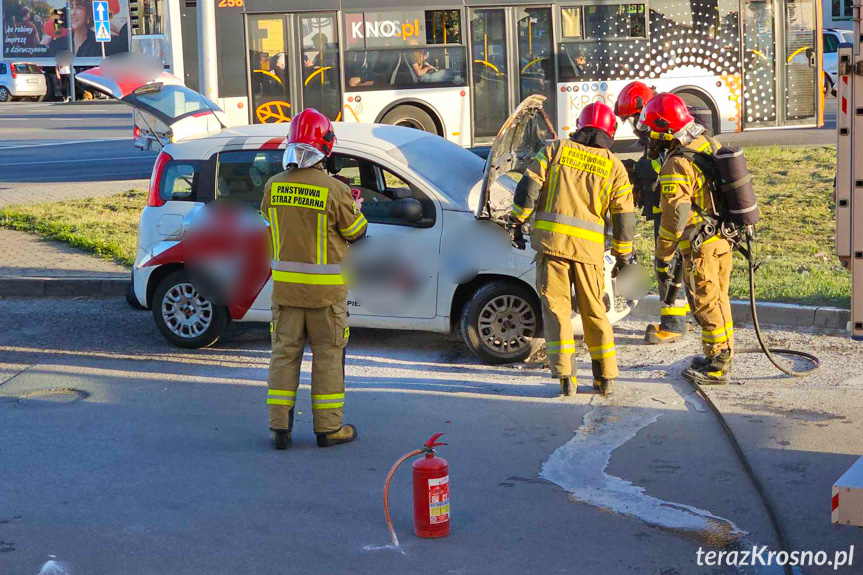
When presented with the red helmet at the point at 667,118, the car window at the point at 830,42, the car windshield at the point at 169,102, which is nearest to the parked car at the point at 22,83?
the car window at the point at 830,42

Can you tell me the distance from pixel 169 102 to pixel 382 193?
2.04 meters

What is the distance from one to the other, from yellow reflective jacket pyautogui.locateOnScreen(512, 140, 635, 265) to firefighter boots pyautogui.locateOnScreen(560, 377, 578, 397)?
0.78 m

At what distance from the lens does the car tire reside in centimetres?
839

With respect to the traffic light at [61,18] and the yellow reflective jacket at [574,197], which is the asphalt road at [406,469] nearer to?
the yellow reflective jacket at [574,197]

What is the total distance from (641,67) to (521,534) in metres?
13.9

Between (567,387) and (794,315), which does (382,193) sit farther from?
(794,315)

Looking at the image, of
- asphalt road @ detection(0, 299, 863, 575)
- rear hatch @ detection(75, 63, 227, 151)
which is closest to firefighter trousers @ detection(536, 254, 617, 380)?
asphalt road @ detection(0, 299, 863, 575)

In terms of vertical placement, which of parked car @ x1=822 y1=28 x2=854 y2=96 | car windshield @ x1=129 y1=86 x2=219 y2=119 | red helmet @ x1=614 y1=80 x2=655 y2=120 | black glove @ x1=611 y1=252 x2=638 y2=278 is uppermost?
parked car @ x1=822 y1=28 x2=854 y2=96

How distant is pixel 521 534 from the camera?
4.85m

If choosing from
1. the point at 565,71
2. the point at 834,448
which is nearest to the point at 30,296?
the point at 834,448

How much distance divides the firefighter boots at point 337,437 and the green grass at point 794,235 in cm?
435

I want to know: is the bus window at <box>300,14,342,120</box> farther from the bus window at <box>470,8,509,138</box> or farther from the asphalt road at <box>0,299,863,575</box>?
the asphalt road at <box>0,299,863,575</box>

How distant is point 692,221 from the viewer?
7141 mm

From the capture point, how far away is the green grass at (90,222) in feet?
39.3
